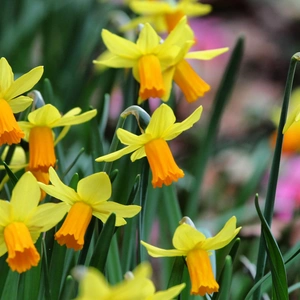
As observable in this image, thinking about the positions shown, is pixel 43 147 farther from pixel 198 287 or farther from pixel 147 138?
pixel 198 287

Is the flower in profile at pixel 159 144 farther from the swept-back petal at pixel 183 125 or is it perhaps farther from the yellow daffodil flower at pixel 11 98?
the yellow daffodil flower at pixel 11 98

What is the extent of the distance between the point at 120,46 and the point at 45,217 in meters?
0.44

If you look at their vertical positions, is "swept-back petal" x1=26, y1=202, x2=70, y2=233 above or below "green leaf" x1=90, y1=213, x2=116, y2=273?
above

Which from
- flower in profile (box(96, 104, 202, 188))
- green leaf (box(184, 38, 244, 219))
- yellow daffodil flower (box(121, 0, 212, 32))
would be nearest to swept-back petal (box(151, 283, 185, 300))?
flower in profile (box(96, 104, 202, 188))

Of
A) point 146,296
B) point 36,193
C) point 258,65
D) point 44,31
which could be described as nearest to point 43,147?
point 36,193

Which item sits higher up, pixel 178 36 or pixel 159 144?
pixel 178 36

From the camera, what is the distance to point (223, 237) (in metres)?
0.97

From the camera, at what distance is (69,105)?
7.76 ft

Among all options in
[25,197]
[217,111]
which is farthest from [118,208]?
[217,111]

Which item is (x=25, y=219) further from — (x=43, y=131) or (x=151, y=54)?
(x=151, y=54)

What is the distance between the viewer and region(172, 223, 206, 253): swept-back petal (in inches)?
37.3

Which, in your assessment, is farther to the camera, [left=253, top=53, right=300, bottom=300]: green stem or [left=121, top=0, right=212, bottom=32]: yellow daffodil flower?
[left=121, top=0, right=212, bottom=32]: yellow daffodil flower

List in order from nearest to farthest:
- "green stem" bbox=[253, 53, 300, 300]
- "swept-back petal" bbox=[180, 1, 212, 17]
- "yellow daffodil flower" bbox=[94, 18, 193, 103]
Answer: "green stem" bbox=[253, 53, 300, 300] → "yellow daffodil flower" bbox=[94, 18, 193, 103] → "swept-back petal" bbox=[180, 1, 212, 17]

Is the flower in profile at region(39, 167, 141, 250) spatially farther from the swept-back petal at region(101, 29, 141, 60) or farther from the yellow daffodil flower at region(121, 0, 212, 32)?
the yellow daffodil flower at region(121, 0, 212, 32)
